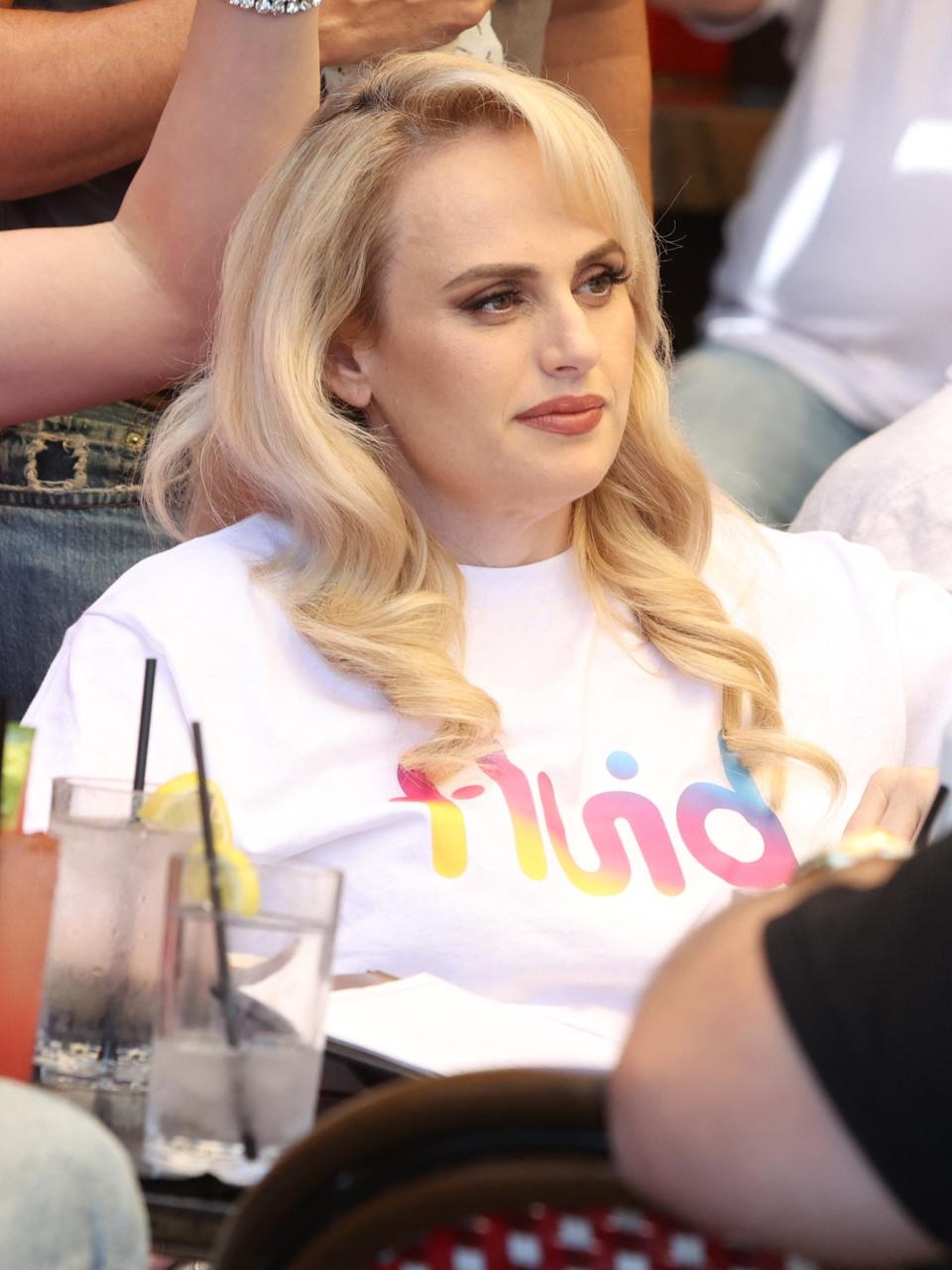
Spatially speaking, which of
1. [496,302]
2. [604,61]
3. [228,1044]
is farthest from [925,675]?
[228,1044]

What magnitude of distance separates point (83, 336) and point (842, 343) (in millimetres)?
1434

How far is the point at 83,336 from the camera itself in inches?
73.4

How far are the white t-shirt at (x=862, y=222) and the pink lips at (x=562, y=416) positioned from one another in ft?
3.74

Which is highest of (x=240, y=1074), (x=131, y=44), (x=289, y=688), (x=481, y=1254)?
(x=131, y=44)

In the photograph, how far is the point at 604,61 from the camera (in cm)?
247

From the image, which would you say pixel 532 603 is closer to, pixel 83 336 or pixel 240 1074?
pixel 83 336

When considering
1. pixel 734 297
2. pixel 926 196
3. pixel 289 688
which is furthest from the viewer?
pixel 734 297

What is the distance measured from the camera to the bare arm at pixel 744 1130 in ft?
2.11

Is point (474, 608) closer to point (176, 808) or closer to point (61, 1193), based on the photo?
point (176, 808)

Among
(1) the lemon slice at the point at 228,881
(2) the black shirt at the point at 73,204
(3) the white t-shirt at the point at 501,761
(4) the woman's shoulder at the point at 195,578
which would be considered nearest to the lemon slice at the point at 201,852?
(1) the lemon slice at the point at 228,881

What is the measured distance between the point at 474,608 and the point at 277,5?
64 cm

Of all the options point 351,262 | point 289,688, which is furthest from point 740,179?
point 289,688

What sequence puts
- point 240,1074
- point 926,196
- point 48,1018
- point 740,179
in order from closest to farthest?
point 240,1074 < point 48,1018 < point 926,196 < point 740,179

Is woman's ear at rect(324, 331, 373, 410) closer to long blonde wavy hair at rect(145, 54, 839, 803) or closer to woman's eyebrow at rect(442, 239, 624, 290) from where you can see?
long blonde wavy hair at rect(145, 54, 839, 803)
